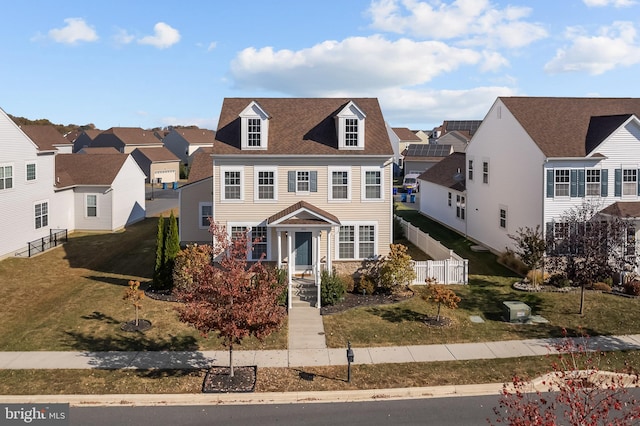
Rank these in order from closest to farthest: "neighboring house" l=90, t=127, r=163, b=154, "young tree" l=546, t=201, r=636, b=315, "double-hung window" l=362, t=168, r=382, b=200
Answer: "young tree" l=546, t=201, r=636, b=315
"double-hung window" l=362, t=168, r=382, b=200
"neighboring house" l=90, t=127, r=163, b=154

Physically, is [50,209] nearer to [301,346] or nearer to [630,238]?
[301,346]

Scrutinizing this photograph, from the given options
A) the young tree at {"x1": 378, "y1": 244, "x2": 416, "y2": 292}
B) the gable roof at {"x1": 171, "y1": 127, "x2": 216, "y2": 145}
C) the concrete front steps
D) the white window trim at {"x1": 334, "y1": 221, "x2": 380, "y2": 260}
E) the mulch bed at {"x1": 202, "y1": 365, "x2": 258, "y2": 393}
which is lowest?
the mulch bed at {"x1": 202, "y1": 365, "x2": 258, "y2": 393}

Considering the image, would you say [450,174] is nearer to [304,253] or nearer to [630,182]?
[630,182]

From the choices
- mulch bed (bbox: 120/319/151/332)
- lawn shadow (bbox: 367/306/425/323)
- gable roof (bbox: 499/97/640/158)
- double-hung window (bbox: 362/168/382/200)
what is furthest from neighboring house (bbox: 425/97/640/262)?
mulch bed (bbox: 120/319/151/332)

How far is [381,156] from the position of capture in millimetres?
26312

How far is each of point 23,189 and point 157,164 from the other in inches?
1893

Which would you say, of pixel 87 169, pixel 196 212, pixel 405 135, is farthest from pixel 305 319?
pixel 405 135

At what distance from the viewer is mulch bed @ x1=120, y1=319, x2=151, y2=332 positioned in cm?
2081

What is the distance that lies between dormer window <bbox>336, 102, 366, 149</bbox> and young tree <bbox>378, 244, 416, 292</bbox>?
231 inches

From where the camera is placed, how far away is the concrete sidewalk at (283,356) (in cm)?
1758

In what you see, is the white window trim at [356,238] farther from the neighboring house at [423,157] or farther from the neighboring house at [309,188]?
the neighboring house at [423,157]

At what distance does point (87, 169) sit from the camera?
4106cm

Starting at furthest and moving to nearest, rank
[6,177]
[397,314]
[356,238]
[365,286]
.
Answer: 1. [6,177]
2. [356,238]
3. [365,286]
4. [397,314]

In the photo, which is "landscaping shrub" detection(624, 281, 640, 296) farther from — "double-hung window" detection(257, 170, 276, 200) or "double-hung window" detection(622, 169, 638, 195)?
"double-hung window" detection(257, 170, 276, 200)
